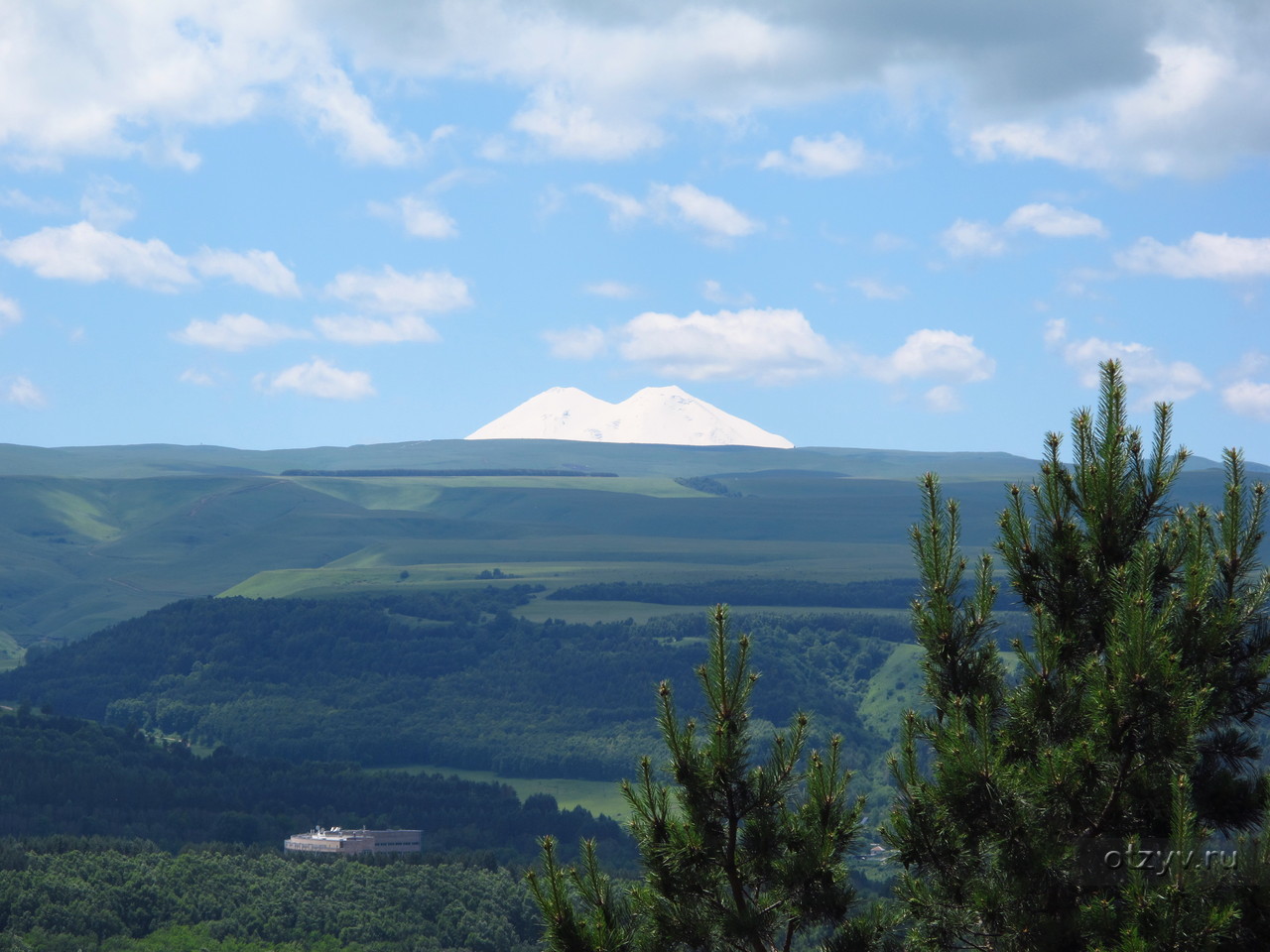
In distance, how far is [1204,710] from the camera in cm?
1839

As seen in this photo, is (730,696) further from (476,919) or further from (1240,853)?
(476,919)

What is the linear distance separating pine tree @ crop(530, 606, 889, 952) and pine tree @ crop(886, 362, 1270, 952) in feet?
4.39

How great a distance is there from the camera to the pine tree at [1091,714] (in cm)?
1750

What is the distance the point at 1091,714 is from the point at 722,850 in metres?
5.26

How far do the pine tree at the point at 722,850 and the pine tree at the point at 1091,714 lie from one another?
1.34 metres

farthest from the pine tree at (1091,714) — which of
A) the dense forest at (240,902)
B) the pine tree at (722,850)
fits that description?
the dense forest at (240,902)

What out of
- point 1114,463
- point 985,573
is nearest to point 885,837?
point 985,573

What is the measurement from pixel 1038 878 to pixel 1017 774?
131 centimetres

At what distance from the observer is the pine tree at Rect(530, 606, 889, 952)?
20.0m

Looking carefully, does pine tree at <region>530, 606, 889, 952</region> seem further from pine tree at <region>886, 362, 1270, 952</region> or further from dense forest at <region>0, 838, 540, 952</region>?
dense forest at <region>0, 838, 540, 952</region>

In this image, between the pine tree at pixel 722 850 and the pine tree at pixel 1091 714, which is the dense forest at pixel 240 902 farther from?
the pine tree at pixel 1091 714

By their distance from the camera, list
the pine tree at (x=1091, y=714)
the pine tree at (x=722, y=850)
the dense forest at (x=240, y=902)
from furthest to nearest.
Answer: the dense forest at (x=240, y=902)
the pine tree at (x=722, y=850)
the pine tree at (x=1091, y=714)

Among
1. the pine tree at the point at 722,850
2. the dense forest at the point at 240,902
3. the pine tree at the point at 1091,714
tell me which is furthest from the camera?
the dense forest at the point at 240,902

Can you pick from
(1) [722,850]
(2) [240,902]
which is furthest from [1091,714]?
(2) [240,902]
